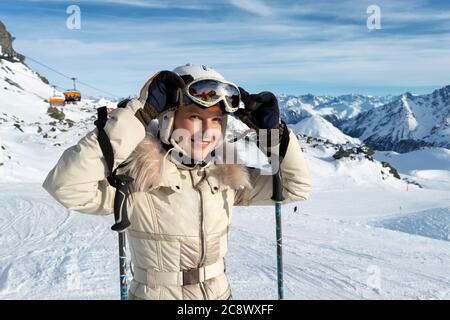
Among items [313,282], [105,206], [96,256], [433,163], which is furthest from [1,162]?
[433,163]

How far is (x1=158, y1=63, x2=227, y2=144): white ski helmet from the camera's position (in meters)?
2.80

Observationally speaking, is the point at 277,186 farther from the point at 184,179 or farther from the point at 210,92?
the point at 210,92

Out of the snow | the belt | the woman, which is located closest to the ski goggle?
the woman

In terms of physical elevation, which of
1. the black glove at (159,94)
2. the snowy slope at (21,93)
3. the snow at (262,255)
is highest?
the snowy slope at (21,93)

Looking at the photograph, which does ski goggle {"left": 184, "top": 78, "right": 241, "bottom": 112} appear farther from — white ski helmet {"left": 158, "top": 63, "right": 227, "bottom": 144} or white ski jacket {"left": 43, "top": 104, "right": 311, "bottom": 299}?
white ski jacket {"left": 43, "top": 104, "right": 311, "bottom": 299}

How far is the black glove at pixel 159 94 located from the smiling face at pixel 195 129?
0.12 metres

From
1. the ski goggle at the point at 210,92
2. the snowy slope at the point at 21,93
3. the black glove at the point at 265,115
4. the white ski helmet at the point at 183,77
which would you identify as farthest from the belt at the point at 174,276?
the snowy slope at the point at 21,93

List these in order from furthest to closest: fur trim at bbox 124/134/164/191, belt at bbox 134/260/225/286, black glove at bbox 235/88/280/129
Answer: black glove at bbox 235/88/280/129 < belt at bbox 134/260/225/286 < fur trim at bbox 124/134/164/191

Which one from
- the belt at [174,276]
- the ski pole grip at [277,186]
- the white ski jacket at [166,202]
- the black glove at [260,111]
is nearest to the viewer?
the white ski jacket at [166,202]

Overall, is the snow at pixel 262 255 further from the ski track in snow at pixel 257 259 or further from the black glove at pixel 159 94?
the black glove at pixel 159 94

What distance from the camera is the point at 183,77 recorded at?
9.37ft

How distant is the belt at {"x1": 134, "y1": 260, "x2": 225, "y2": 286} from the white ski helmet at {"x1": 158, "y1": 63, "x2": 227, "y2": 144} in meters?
0.93

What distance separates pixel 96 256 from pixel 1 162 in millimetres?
20636

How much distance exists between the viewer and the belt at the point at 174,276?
9.04 ft
